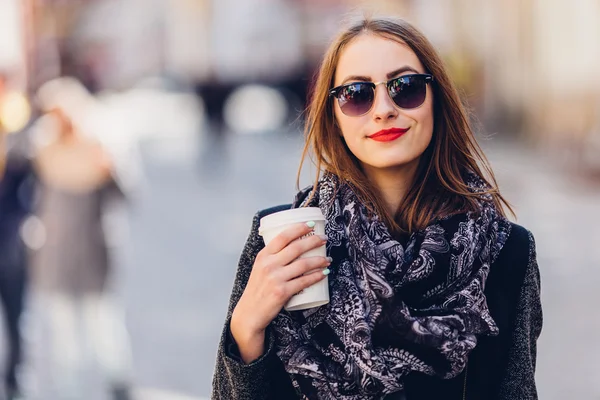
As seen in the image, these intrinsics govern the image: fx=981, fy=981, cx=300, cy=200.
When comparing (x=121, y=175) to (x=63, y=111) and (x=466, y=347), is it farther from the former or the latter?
(x=466, y=347)

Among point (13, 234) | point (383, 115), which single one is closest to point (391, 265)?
point (383, 115)

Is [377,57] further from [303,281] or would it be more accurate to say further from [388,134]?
[303,281]

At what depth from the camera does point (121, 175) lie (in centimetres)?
612

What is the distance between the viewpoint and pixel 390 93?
209 centimetres

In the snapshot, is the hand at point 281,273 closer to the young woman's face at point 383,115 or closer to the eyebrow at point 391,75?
the young woman's face at point 383,115

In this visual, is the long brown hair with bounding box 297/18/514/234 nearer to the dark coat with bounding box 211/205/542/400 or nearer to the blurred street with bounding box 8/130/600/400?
the dark coat with bounding box 211/205/542/400

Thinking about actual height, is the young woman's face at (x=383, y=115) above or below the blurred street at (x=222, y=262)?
above

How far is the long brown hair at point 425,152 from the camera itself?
7.09 feet

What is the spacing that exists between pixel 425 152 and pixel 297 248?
0.48m

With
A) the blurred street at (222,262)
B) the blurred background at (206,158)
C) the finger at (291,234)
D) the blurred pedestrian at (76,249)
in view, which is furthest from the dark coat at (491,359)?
the blurred pedestrian at (76,249)

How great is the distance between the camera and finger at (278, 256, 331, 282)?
192 centimetres

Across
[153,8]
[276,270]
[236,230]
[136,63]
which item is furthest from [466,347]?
[136,63]

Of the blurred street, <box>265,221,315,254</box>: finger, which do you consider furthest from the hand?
the blurred street

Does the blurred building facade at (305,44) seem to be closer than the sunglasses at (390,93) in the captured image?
No
